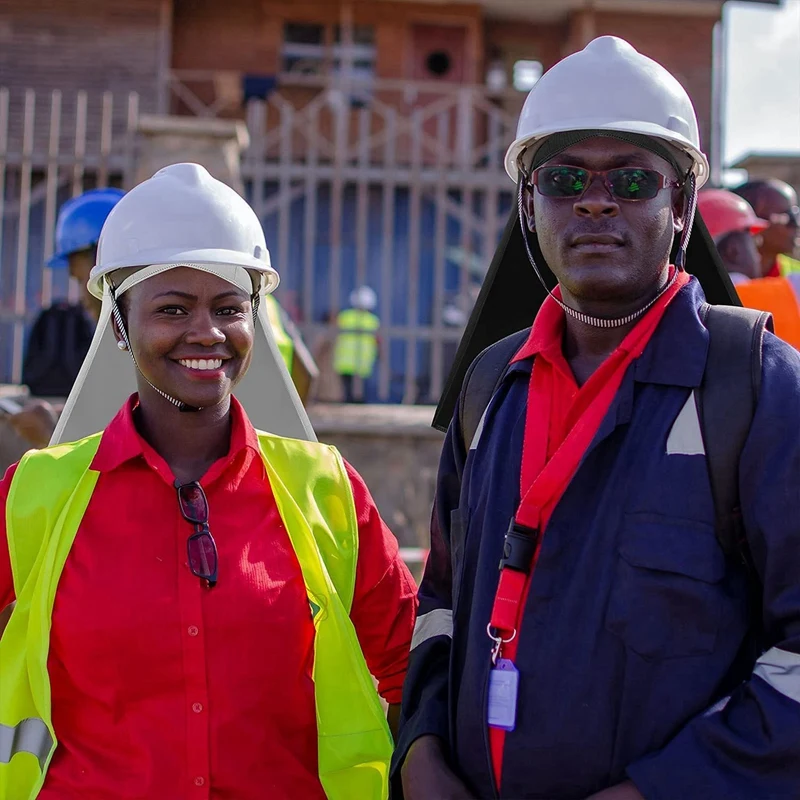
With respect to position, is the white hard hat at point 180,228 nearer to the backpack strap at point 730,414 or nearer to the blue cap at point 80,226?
the backpack strap at point 730,414

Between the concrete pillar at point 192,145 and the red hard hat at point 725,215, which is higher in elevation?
the concrete pillar at point 192,145

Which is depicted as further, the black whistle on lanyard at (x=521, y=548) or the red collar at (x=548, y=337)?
the red collar at (x=548, y=337)

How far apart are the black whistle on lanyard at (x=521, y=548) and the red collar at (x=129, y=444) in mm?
798

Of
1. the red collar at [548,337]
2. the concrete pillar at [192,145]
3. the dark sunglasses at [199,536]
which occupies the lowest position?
the dark sunglasses at [199,536]

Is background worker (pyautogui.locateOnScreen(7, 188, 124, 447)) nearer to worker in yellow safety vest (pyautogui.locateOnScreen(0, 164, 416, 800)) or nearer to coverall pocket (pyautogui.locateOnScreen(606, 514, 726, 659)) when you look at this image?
worker in yellow safety vest (pyautogui.locateOnScreen(0, 164, 416, 800))

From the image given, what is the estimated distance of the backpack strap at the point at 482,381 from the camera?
223cm

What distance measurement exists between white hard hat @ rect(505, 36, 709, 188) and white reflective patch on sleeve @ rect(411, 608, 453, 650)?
921mm

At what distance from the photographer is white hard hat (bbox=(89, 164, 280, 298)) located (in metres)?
2.52

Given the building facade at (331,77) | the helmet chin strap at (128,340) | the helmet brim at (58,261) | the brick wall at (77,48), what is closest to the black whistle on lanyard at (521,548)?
the helmet chin strap at (128,340)

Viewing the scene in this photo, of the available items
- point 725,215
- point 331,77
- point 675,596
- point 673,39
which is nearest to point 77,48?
point 331,77

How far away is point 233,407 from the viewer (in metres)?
2.65

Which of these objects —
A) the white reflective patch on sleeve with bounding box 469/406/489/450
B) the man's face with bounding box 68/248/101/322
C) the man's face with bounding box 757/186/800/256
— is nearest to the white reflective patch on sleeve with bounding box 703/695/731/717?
the white reflective patch on sleeve with bounding box 469/406/489/450

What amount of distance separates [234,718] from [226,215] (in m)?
1.11

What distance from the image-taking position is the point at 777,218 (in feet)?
18.8
